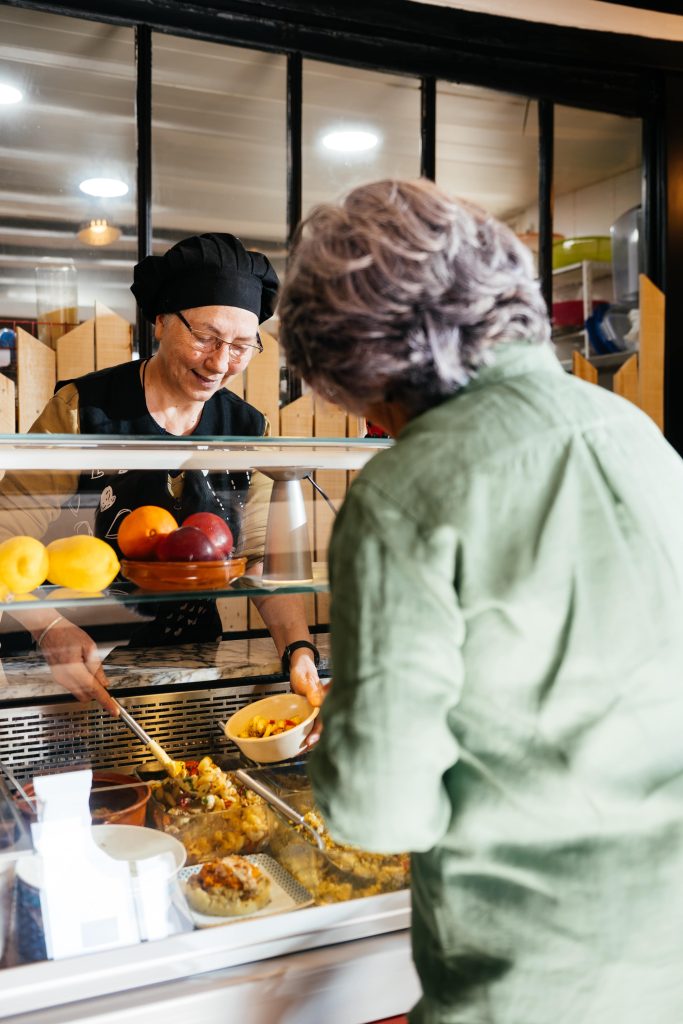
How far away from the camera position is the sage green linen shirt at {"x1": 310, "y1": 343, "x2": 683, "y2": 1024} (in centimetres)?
76

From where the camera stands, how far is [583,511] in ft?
2.60

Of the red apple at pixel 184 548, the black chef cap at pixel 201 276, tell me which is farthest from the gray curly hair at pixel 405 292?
the black chef cap at pixel 201 276

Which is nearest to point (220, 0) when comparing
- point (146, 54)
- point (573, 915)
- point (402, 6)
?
point (146, 54)

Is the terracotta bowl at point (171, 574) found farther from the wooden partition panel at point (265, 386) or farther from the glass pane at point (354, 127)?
the glass pane at point (354, 127)

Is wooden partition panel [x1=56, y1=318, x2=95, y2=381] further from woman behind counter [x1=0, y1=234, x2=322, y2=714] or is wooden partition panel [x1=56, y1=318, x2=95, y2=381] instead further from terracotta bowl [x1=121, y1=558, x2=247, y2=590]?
terracotta bowl [x1=121, y1=558, x2=247, y2=590]

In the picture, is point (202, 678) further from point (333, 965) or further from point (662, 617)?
point (662, 617)

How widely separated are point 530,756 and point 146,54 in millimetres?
2493

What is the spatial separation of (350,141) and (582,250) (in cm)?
94

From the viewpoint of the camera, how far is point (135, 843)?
4.45ft

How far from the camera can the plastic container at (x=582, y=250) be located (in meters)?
3.35

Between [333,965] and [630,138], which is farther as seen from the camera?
[630,138]

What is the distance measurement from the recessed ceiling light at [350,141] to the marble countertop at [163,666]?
213 cm

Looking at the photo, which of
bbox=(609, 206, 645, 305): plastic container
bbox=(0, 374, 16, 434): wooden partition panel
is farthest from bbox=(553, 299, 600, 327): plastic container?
bbox=(0, 374, 16, 434): wooden partition panel

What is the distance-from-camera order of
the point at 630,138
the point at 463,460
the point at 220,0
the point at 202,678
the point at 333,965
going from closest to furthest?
the point at 463,460, the point at 333,965, the point at 202,678, the point at 220,0, the point at 630,138
